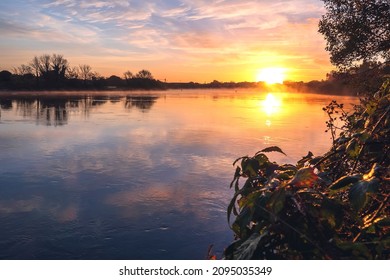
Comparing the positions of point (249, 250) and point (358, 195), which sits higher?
point (358, 195)

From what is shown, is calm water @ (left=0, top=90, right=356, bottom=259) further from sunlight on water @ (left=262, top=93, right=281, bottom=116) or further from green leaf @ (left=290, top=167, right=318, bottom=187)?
sunlight on water @ (left=262, top=93, right=281, bottom=116)

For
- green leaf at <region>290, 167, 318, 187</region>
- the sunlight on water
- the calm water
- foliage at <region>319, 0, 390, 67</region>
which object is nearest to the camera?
green leaf at <region>290, 167, 318, 187</region>

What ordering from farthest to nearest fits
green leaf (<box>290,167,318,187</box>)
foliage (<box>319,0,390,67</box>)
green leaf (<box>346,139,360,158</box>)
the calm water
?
foliage (<box>319,0,390,67</box>), the calm water, green leaf (<box>346,139,360,158</box>), green leaf (<box>290,167,318,187</box>)

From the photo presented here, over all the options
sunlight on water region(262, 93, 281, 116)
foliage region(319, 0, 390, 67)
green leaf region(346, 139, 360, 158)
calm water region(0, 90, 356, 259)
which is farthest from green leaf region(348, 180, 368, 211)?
sunlight on water region(262, 93, 281, 116)

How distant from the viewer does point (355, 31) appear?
1127 centimetres

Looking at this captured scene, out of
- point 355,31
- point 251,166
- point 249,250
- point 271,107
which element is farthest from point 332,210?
point 271,107

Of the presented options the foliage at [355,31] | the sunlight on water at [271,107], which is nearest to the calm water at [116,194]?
the foliage at [355,31]

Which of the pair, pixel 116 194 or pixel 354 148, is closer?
pixel 354 148

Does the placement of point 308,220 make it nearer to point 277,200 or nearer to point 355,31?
point 277,200

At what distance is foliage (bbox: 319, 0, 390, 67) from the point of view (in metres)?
10.6

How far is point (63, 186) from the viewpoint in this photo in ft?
31.4

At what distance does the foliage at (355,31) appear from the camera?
10.6m

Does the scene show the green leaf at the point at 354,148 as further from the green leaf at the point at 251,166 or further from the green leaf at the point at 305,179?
the green leaf at the point at 305,179

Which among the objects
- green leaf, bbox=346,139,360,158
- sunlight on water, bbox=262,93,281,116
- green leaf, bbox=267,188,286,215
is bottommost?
sunlight on water, bbox=262,93,281,116
